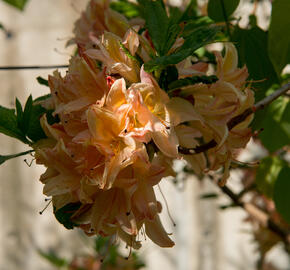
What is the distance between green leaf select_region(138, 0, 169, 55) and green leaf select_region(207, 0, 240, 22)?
13 cm

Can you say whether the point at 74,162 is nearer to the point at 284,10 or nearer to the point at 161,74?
the point at 161,74

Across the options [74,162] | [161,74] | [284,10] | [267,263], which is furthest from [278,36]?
[267,263]

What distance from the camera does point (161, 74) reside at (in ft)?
1.43

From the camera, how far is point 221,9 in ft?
1.88

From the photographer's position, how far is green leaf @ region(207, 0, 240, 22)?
1.82 feet

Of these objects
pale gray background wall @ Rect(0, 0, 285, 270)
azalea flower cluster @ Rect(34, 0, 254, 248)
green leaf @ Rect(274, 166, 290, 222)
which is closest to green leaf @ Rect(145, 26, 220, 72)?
azalea flower cluster @ Rect(34, 0, 254, 248)

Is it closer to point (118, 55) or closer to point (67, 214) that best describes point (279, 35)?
point (118, 55)

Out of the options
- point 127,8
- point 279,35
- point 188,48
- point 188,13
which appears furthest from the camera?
point 127,8

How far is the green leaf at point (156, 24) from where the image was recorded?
435 millimetres

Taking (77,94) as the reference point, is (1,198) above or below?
below

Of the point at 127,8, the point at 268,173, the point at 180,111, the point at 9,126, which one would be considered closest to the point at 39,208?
the point at 127,8

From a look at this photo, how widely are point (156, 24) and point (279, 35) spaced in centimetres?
15

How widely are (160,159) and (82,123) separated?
0.28 ft

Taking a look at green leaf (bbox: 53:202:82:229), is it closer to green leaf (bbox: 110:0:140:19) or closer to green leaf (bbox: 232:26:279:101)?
green leaf (bbox: 232:26:279:101)
